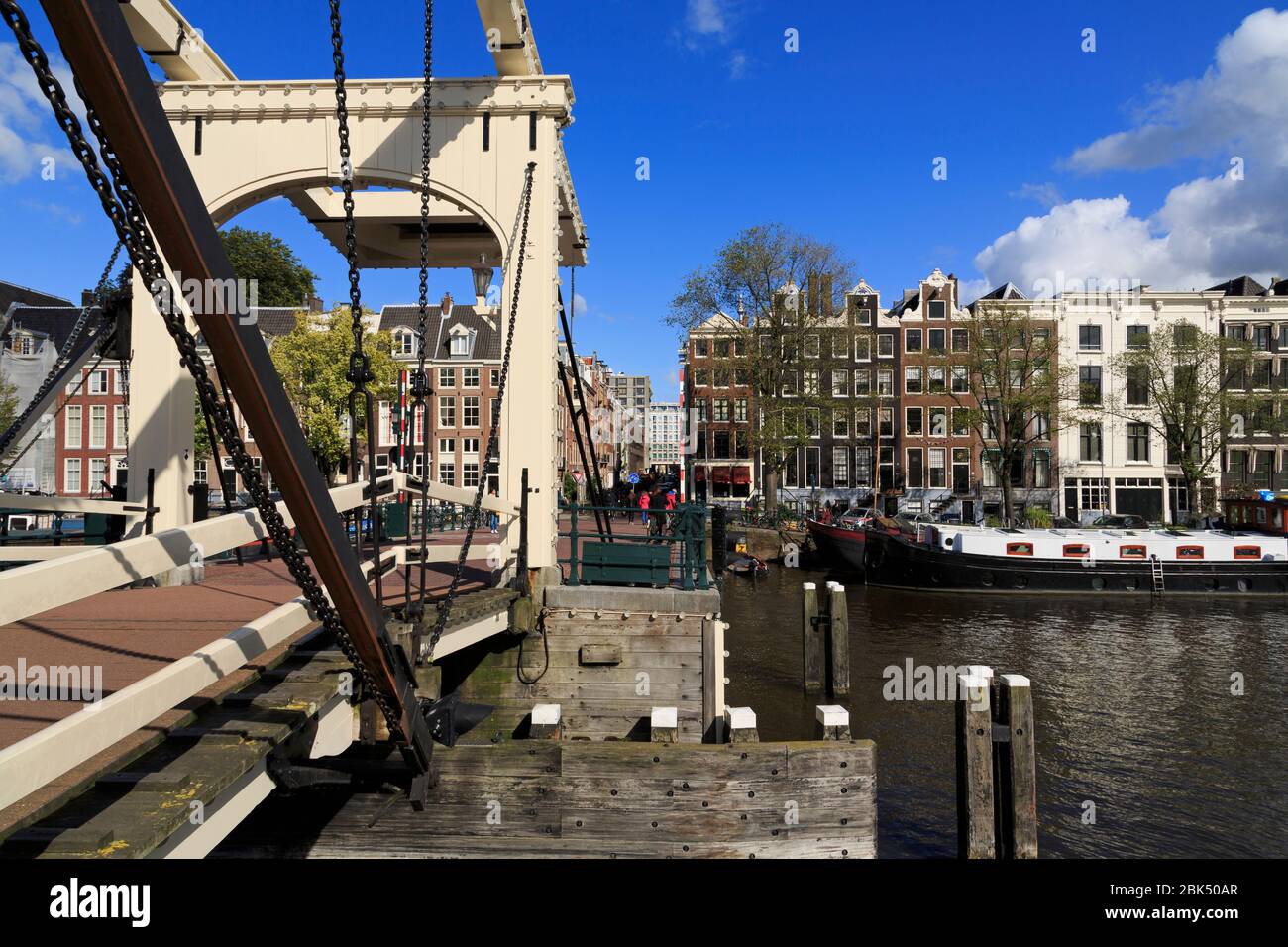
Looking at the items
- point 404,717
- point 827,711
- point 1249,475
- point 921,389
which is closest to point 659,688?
point 827,711

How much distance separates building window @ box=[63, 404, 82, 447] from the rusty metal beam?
175 feet

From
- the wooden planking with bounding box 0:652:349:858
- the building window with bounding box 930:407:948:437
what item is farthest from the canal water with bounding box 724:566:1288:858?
the building window with bounding box 930:407:948:437

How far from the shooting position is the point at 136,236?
2.49 meters

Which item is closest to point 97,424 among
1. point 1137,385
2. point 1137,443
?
point 1137,385

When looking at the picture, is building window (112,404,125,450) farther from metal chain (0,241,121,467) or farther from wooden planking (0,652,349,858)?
wooden planking (0,652,349,858)

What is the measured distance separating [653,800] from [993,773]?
3.25 m

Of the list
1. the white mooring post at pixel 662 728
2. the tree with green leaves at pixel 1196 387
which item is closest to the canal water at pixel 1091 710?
the white mooring post at pixel 662 728

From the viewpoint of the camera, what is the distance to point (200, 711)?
4.62 meters

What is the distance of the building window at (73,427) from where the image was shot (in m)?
46.4

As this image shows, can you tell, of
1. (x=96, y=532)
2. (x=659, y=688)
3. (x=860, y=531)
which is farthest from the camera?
(x=860, y=531)

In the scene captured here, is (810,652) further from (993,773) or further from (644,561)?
(993,773)

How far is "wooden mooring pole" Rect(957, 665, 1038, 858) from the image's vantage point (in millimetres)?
6773
